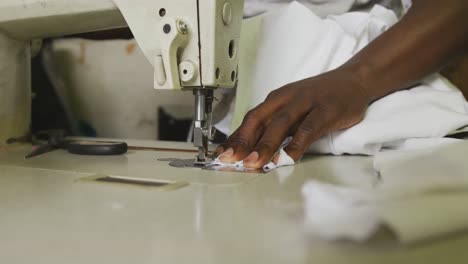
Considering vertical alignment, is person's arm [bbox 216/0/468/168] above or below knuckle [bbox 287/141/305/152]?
above

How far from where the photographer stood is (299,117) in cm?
80

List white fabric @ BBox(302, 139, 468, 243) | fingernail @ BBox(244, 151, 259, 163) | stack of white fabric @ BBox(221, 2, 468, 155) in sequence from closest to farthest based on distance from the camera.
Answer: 1. white fabric @ BBox(302, 139, 468, 243)
2. fingernail @ BBox(244, 151, 259, 163)
3. stack of white fabric @ BBox(221, 2, 468, 155)

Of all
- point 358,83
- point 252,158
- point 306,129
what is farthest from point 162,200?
point 358,83

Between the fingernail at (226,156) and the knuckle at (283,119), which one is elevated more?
the knuckle at (283,119)

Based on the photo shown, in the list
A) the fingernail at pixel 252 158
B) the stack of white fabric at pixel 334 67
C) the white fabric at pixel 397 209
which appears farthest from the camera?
the stack of white fabric at pixel 334 67

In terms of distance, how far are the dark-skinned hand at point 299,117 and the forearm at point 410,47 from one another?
0.12ft

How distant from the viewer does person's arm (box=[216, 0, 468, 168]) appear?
77 cm

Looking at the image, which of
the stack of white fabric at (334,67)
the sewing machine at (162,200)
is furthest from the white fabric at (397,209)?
the stack of white fabric at (334,67)

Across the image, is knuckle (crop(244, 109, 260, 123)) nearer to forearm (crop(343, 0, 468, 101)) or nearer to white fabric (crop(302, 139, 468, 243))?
forearm (crop(343, 0, 468, 101))

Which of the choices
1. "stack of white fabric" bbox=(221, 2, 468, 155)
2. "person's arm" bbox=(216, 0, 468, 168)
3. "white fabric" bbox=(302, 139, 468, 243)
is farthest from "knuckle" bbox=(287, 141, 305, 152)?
"white fabric" bbox=(302, 139, 468, 243)

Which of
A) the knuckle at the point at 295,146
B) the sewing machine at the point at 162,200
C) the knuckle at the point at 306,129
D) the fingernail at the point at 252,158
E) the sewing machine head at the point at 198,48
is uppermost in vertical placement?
the sewing machine head at the point at 198,48

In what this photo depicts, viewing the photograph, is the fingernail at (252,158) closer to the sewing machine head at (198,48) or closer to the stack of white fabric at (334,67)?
the sewing machine head at (198,48)

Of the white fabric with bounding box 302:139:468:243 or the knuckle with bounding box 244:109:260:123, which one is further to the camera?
the knuckle with bounding box 244:109:260:123

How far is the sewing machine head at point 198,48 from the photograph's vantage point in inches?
27.8
